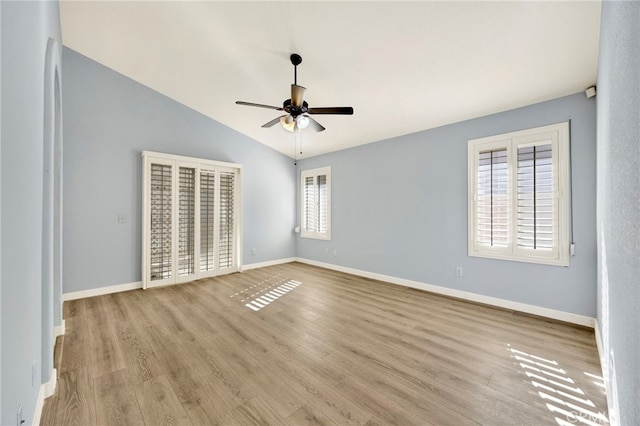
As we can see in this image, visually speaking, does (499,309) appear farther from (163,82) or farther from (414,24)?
(163,82)

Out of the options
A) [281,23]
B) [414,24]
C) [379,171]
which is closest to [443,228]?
[379,171]

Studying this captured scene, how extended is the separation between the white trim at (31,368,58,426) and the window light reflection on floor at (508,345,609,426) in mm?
3191

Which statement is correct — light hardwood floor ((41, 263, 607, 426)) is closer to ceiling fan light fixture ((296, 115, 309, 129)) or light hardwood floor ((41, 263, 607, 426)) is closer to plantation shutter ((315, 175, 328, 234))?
ceiling fan light fixture ((296, 115, 309, 129))

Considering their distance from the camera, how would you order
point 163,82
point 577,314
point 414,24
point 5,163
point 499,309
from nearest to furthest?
point 5,163 → point 414,24 → point 577,314 → point 499,309 → point 163,82

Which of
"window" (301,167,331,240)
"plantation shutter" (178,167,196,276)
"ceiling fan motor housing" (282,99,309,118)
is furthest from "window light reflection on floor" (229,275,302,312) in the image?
"ceiling fan motor housing" (282,99,309,118)

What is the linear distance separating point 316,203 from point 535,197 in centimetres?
412

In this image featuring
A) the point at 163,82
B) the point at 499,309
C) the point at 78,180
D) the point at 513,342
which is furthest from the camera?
the point at 163,82

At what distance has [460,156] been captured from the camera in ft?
12.9

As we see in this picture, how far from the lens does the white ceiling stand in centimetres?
225

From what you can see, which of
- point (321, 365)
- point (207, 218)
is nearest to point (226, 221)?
point (207, 218)

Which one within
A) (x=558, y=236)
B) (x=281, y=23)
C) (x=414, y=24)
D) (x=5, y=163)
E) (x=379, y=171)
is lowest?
(x=558, y=236)

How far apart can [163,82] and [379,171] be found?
3966mm

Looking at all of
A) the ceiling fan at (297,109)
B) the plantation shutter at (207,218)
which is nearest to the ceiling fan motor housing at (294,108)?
the ceiling fan at (297,109)

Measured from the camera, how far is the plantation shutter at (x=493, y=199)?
11.6 ft
